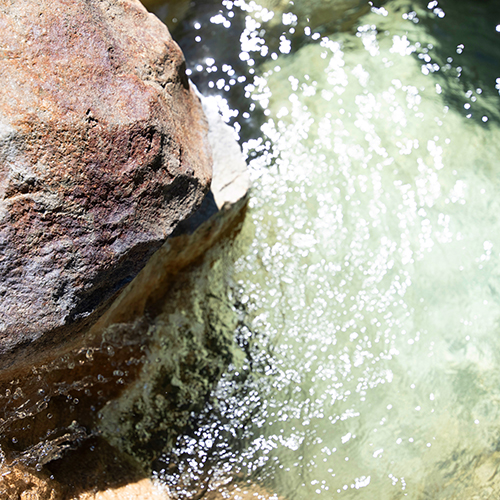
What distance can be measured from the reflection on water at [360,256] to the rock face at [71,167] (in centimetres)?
99

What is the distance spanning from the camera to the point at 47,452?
174cm

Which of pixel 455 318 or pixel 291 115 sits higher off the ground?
pixel 291 115

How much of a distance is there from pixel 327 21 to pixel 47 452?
101 inches

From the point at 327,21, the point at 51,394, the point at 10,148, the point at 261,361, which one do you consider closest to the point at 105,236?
the point at 10,148

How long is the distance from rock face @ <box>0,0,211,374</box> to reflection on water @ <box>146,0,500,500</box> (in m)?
0.99

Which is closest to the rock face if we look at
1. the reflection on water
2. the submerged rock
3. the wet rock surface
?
the submerged rock

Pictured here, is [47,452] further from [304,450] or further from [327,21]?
[327,21]

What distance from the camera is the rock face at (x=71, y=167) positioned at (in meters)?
1.16

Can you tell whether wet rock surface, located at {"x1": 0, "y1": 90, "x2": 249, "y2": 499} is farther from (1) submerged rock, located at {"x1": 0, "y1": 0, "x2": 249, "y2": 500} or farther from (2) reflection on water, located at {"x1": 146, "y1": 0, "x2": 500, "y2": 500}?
(2) reflection on water, located at {"x1": 146, "y1": 0, "x2": 500, "y2": 500}

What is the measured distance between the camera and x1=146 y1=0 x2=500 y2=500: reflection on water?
207 cm

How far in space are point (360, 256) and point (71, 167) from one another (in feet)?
4.89

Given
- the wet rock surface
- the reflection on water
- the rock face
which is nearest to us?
the rock face

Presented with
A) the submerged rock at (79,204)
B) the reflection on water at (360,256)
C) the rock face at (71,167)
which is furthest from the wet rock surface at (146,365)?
the rock face at (71,167)

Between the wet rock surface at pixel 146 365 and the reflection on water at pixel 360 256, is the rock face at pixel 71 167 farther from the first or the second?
the reflection on water at pixel 360 256
